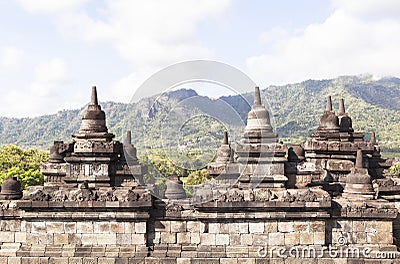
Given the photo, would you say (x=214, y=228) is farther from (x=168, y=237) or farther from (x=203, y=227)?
(x=168, y=237)

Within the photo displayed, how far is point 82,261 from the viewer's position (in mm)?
10000

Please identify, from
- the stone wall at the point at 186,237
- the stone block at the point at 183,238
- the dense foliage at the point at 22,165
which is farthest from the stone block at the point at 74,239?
the dense foliage at the point at 22,165

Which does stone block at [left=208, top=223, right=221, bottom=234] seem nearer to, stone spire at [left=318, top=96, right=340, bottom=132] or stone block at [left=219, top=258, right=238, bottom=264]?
stone block at [left=219, top=258, right=238, bottom=264]

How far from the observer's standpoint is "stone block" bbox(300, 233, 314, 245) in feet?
32.5

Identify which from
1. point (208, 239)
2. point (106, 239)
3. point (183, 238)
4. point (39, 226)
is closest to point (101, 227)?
point (106, 239)

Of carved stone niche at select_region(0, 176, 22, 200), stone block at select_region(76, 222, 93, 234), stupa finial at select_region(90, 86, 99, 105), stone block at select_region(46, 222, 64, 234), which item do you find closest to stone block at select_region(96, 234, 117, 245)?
stone block at select_region(76, 222, 93, 234)

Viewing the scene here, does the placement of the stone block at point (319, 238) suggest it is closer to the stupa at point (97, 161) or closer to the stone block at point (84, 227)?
the stupa at point (97, 161)

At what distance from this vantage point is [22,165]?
32156 millimetres

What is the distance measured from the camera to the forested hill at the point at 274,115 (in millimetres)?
10898

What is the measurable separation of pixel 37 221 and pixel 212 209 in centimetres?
372

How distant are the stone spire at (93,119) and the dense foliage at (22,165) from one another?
617 inches

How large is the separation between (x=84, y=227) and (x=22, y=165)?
78.7 feet

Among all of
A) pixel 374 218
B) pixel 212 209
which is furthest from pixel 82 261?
pixel 374 218

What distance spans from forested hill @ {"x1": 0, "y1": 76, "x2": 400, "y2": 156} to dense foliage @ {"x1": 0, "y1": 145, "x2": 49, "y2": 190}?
17.9ft
